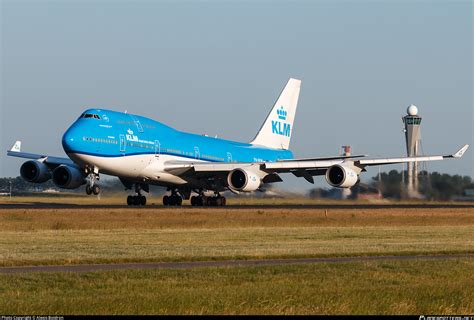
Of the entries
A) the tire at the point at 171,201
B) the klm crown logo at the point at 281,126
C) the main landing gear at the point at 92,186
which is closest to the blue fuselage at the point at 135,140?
the main landing gear at the point at 92,186

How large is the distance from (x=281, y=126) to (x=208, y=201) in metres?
15.3

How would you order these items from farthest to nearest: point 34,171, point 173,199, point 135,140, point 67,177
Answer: point 173,199 < point 34,171 < point 67,177 < point 135,140

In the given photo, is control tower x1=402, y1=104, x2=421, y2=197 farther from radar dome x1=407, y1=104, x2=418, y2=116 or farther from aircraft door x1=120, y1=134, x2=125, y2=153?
aircraft door x1=120, y1=134, x2=125, y2=153

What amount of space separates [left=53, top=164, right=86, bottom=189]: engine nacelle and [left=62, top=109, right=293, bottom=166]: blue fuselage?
18.1ft

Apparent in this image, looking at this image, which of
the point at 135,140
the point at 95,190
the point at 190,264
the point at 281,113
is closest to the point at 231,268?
the point at 190,264

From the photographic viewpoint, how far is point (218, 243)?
119ft

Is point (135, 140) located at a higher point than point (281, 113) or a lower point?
lower

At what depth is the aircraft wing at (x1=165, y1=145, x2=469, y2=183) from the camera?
63.3 meters

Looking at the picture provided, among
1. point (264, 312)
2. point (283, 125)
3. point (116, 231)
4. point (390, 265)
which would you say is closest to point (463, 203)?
point (283, 125)

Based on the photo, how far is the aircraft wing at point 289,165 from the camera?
2493 inches

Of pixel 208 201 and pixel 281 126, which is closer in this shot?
pixel 208 201

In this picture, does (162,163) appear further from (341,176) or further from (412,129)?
(412,129)

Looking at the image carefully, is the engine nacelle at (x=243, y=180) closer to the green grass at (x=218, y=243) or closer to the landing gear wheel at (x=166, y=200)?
the landing gear wheel at (x=166, y=200)

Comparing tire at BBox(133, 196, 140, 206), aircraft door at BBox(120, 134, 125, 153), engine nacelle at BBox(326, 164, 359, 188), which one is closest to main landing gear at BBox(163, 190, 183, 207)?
tire at BBox(133, 196, 140, 206)
